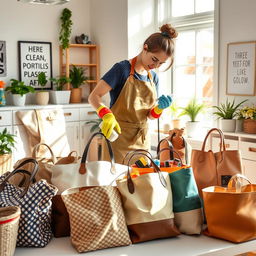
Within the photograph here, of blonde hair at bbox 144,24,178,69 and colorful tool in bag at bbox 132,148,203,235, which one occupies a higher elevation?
blonde hair at bbox 144,24,178,69

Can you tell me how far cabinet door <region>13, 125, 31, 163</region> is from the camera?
5.39 m

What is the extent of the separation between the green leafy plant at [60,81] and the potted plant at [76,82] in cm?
14

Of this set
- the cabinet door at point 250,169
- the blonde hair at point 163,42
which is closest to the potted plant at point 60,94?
the cabinet door at point 250,169

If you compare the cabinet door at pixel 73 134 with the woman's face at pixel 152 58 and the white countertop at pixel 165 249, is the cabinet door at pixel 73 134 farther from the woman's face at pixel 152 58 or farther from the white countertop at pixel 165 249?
the white countertop at pixel 165 249

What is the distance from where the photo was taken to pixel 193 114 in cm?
486

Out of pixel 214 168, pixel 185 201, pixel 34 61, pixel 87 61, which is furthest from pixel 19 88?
pixel 185 201

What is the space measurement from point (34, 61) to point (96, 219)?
4.38 meters

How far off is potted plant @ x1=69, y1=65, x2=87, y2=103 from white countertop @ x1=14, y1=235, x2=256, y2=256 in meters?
4.30

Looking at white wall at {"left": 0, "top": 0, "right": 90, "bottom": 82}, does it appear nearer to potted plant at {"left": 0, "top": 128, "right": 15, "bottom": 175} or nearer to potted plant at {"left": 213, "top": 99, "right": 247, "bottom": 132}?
potted plant at {"left": 0, "top": 128, "right": 15, "bottom": 175}

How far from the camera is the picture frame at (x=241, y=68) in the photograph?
4.28 m

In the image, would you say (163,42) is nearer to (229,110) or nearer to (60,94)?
(229,110)

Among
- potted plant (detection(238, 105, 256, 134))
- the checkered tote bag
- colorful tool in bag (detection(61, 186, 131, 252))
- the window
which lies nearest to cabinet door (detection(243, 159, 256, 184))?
potted plant (detection(238, 105, 256, 134))

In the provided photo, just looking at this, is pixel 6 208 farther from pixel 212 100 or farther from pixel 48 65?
pixel 48 65

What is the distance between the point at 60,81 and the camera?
591 cm
